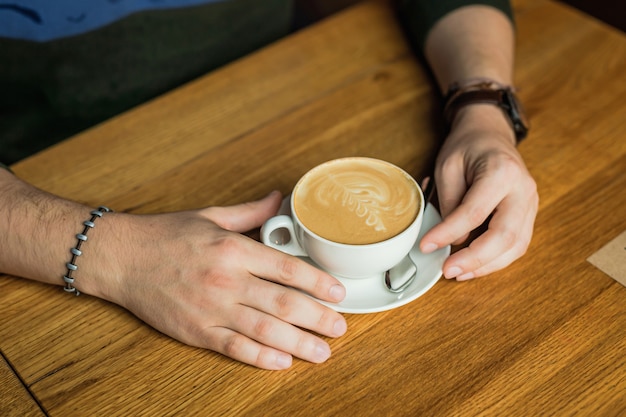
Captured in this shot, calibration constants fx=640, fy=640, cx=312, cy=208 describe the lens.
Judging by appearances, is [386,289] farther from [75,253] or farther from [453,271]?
[75,253]

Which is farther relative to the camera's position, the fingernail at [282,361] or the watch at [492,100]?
the watch at [492,100]

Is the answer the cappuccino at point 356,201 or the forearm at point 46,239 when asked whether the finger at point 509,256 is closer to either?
the cappuccino at point 356,201

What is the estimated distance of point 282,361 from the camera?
2.52 ft

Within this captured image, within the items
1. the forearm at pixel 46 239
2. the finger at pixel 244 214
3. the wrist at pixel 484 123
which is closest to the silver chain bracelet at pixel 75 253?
the forearm at pixel 46 239

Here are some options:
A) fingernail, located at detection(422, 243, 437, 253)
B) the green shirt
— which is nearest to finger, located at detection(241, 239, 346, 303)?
fingernail, located at detection(422, 243, 437, 253)

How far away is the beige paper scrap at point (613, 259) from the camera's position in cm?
86

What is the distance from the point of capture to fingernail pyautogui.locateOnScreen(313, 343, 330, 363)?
30.3 inches

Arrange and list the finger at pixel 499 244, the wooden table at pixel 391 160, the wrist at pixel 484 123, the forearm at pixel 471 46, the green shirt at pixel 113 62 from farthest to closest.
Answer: the green shirt at pixel 113 62
the forearm at pixel 471 46
the wrist at pixel 484 123
the finger at pixel 499 244
the wooden table at pixel 391 160

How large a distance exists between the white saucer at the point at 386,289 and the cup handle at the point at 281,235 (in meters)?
0.03

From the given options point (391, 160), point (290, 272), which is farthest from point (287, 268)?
point (391, 160)

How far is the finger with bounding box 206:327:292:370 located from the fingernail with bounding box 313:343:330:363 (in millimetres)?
32

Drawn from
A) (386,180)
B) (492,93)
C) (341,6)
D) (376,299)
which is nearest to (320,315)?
(376,299)

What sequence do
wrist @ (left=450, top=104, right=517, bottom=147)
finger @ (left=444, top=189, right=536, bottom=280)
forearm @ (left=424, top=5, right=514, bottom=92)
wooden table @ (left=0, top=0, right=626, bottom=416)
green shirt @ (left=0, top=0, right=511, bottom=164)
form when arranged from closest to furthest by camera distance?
wooden table @ (left=0, top=0, right=626, bottom=416)
finger @ (left=444, top=189, right=536, bottom=280)
wrist @ (left=450, top=104, right=517, bottom=147)
forearm @ (left=424, top=5, right=514, bottom=92)
green shirt @ (left=0, top=0, right=511, bottom=164)

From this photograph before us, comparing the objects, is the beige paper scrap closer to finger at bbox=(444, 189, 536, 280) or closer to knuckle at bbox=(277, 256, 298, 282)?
finger at bbox=(444, 189, 536, 280)
